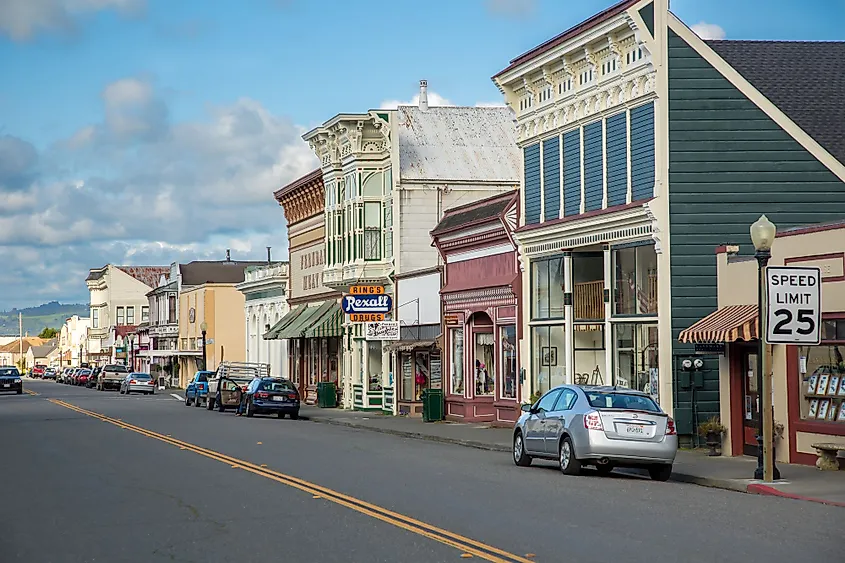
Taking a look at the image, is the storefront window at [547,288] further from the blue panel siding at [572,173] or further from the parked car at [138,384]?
the parked car at [138,384]

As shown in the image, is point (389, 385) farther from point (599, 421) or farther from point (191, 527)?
point (191, 527)

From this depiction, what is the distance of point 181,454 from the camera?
2677cm

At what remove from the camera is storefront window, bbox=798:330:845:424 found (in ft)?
73.9

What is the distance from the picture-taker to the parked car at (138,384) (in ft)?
274

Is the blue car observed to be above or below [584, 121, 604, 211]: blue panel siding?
below

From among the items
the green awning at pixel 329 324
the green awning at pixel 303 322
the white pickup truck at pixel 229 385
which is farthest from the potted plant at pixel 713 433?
the green awning at pixel 303 322

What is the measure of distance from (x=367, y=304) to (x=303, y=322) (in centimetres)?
1110

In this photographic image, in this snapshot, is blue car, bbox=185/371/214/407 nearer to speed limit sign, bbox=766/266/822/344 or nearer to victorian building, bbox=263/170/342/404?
victorian building, bbox=263/170/342/404

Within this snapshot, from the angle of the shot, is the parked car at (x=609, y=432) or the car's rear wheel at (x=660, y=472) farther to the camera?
the car's rear wheel at (x=660, y=472)

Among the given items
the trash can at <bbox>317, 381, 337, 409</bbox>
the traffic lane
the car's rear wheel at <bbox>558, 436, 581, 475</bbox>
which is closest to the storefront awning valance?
the trash can at <bbox>317, 381, 337, 409</bbox>

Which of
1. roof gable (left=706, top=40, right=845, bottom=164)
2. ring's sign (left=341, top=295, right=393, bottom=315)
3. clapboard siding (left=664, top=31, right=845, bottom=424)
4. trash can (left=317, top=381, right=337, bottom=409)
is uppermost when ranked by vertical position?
roof gable (left=706, top=40, right=845, bottom=164)

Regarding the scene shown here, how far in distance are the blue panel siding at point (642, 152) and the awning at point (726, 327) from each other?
3.58m

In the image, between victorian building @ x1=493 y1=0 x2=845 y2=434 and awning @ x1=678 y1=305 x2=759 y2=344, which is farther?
victorian building @ x1=493 y1=0 x2=845 y2=434

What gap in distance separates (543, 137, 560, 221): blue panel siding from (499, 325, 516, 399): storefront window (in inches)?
176
